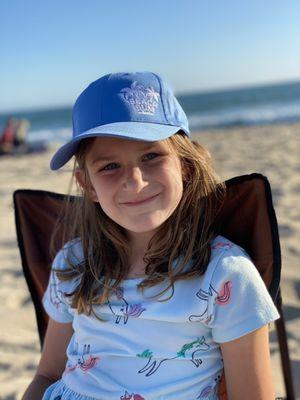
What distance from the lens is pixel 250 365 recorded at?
1222 millimetres

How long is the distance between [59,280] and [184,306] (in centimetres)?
48

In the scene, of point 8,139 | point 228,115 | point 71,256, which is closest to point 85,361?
point 71,256

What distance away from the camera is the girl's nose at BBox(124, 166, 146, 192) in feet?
4.19

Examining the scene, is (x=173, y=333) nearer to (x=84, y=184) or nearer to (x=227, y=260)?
(x=227, y=260)

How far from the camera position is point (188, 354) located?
1307 mm

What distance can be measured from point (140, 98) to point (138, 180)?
21 centimetres

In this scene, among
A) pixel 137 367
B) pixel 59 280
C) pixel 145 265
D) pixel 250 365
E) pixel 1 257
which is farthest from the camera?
pixel 1 257

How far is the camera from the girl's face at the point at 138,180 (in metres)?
1.29

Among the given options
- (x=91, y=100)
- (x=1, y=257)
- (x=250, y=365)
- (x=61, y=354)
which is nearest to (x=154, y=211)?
(x=91, y=100)

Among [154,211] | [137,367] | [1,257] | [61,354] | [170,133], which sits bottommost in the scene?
[1,257]

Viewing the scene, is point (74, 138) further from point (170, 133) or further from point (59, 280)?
point (59, 280)

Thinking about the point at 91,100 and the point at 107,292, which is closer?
the point at 91,100

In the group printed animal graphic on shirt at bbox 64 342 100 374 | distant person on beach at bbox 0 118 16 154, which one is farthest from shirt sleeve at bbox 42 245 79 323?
distant person on beach at bbox 0 118 16 154

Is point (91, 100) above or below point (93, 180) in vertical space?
above
